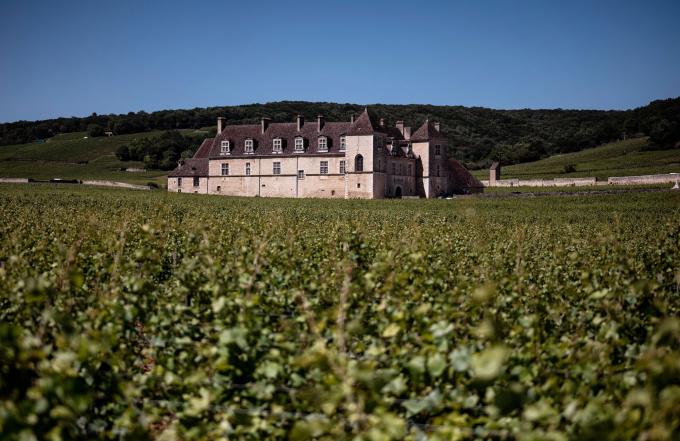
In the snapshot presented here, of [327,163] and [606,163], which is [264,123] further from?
[606,163]

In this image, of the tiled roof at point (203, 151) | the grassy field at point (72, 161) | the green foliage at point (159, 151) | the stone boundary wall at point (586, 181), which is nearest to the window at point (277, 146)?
the tiled roof at point (203, 151)

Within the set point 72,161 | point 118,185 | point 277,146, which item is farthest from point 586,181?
point 72,161

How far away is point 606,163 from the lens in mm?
90750

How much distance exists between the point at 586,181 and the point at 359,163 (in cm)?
2684

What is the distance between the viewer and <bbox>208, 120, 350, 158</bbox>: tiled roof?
216 feet

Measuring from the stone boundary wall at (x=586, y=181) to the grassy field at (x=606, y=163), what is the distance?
183 centimetres

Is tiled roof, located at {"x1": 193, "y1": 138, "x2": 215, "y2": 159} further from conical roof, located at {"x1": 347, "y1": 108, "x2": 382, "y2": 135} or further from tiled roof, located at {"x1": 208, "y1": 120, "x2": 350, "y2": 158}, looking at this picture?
conical roof, located at {"x1": 347, "y1": 108, "x2": 382, "y2": 135}

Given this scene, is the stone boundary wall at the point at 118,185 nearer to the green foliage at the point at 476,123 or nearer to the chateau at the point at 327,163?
the chateau at the point at 327,163

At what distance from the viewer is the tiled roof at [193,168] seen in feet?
234

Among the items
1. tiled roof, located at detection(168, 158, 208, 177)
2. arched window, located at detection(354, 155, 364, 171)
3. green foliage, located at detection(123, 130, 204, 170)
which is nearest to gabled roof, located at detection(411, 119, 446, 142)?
arched window, located at detection(354, 155, 364, 171)

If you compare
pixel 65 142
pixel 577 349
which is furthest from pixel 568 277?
pixel 65 142

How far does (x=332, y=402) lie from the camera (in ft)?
13.6

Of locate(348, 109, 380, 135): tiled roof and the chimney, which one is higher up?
the chimney

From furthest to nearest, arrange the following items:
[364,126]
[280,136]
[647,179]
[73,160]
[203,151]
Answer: [73,160] < [203,151] < [280,136] < [647,179] < [364,126]
